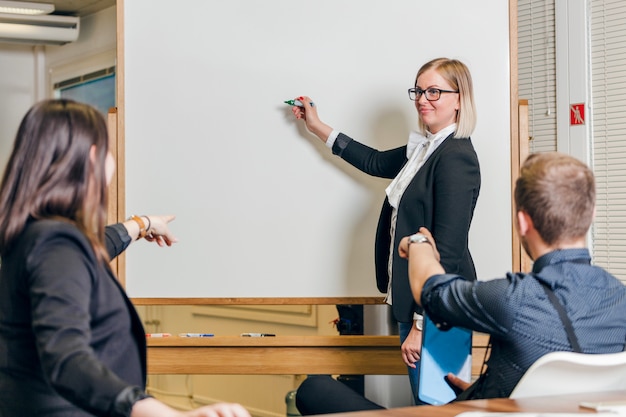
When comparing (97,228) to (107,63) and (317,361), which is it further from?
(107,63)

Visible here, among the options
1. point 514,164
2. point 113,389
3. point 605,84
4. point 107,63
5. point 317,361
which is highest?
point 107,63

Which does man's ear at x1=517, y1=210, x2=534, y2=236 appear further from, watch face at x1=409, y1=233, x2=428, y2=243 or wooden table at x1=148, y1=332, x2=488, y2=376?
wooden table at x1=148, y1=332, x2=488, y2=376

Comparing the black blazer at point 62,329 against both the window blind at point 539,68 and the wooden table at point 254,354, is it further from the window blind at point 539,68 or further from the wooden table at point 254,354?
the window blind at point 539,68

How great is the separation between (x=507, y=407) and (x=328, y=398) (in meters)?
0.57

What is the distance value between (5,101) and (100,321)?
4930 millimetres

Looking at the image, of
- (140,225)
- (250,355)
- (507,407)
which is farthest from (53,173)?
(250,355)

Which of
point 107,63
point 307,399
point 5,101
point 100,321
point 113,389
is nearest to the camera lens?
point 113,389

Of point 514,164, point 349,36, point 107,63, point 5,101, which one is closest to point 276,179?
point 349,36

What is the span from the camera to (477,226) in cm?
281

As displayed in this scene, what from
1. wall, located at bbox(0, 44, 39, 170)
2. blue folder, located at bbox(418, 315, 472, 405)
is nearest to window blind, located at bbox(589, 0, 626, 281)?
blue folder, located at bbox(418, 315, 472, 405)

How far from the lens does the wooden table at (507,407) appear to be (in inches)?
48.8

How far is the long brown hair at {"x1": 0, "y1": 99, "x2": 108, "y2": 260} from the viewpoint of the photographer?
123 centimetres

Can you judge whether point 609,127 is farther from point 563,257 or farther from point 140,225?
point 140,225

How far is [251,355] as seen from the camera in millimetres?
2697
